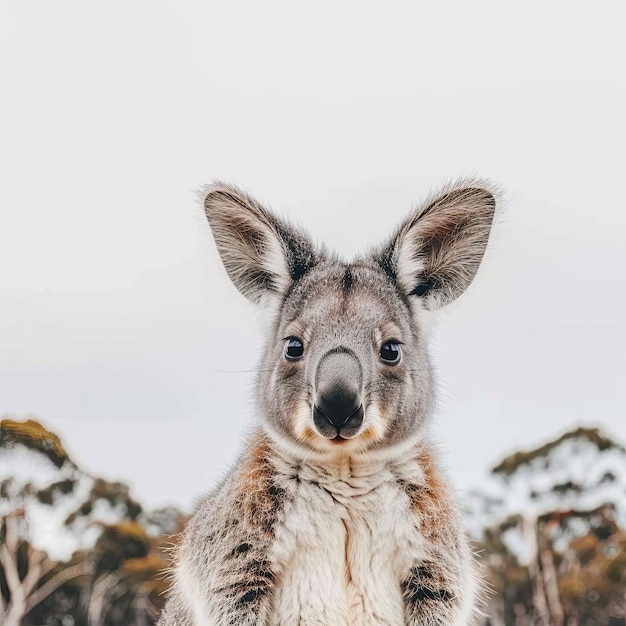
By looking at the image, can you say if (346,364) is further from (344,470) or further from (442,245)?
(442,245)

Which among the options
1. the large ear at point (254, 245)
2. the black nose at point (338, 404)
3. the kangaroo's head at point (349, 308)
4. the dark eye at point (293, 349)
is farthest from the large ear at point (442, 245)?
the black nose at point (338, 404)

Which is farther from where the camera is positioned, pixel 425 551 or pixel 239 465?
pixel 239 465

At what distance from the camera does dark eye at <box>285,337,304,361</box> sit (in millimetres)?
3945

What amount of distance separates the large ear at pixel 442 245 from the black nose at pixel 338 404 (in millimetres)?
1043

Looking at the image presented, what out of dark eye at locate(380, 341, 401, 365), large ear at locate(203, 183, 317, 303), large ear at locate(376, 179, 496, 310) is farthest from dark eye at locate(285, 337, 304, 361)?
large ear at locate(376, 179, 496, 310)

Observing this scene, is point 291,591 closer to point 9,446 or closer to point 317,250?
point 317,250

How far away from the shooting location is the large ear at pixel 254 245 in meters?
4.23

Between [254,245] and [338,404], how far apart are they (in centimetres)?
120

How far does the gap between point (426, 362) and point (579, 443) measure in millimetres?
25020

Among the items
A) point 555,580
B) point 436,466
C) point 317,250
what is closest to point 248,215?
point 317,250

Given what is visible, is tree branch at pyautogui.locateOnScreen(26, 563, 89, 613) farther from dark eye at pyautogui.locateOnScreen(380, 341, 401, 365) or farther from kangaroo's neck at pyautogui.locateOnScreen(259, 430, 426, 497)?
dark eye at pyautogui.locateOnScreen(380, 341, 401, 365)

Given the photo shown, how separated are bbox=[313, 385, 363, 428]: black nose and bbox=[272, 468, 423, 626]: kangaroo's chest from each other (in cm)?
44

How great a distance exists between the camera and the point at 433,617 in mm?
3777

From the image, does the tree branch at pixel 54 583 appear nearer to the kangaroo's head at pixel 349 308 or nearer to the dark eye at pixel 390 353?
the kangaroo's head at pixel 349 308
